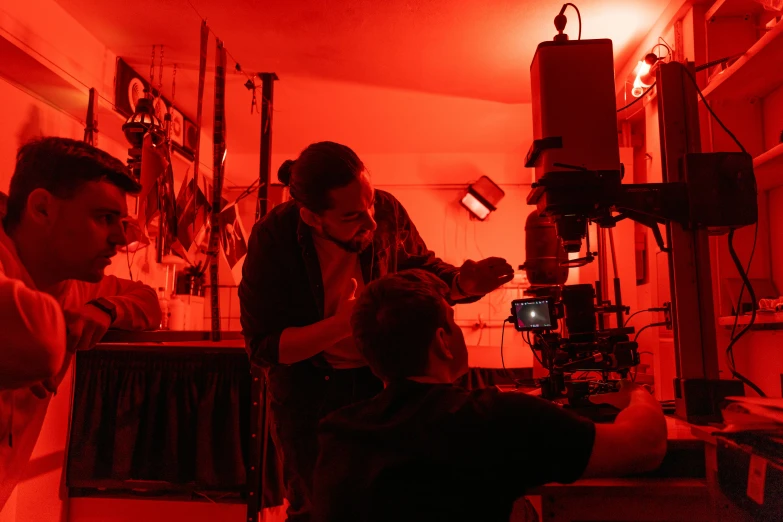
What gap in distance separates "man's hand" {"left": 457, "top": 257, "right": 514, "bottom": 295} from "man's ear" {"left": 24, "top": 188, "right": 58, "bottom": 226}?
86cm

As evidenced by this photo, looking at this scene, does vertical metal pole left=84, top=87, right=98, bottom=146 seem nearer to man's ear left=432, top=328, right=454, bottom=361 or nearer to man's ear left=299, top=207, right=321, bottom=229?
man's ear left=299, top=207, right=321, bottom=229

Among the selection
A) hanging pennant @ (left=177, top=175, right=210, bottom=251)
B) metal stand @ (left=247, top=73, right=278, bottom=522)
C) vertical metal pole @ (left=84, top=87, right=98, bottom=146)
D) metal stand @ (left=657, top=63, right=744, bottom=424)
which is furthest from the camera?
vertical metal pole @ (left=84, top=87, right=98, bottom=146)

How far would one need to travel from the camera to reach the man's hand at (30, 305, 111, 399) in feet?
3.25

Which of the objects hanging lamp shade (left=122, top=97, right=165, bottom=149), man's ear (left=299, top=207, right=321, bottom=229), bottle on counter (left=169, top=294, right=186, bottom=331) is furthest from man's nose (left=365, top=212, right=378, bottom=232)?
bottle on counter (left=169, top=294, right=186, bottom=331)

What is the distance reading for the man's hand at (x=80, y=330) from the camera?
3.25 ft

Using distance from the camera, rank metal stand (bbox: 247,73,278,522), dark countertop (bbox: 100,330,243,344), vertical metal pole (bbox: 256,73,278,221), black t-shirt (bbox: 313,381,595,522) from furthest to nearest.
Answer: vertical metal pole (bbox: 256,73,278,221)
metal stand (bbox: 247,73,278,522)
dark countertop (bbox: 100,330,243,344)
black t-shirt (bbox: 313,381,595,522)

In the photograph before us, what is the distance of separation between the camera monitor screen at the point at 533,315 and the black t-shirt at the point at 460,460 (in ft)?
2.40

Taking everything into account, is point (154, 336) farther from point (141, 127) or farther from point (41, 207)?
point (141, 127)

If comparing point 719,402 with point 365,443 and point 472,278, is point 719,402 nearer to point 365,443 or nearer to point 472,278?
point 472,278

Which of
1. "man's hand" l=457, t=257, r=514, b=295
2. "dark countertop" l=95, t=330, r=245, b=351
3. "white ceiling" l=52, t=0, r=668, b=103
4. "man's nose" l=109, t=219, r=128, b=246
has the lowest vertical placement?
"dark countertop" l=95, t=330, r=245, b=351

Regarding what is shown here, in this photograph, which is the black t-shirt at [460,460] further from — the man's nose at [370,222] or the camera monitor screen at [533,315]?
the camera monitor screen at [533,315]

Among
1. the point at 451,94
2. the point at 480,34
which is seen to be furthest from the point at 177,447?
the point at 451,94

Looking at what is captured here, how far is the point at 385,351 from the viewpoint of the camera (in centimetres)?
85

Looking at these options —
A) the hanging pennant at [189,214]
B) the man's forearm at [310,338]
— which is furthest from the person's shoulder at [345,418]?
the hanging pennant at [189,214]
